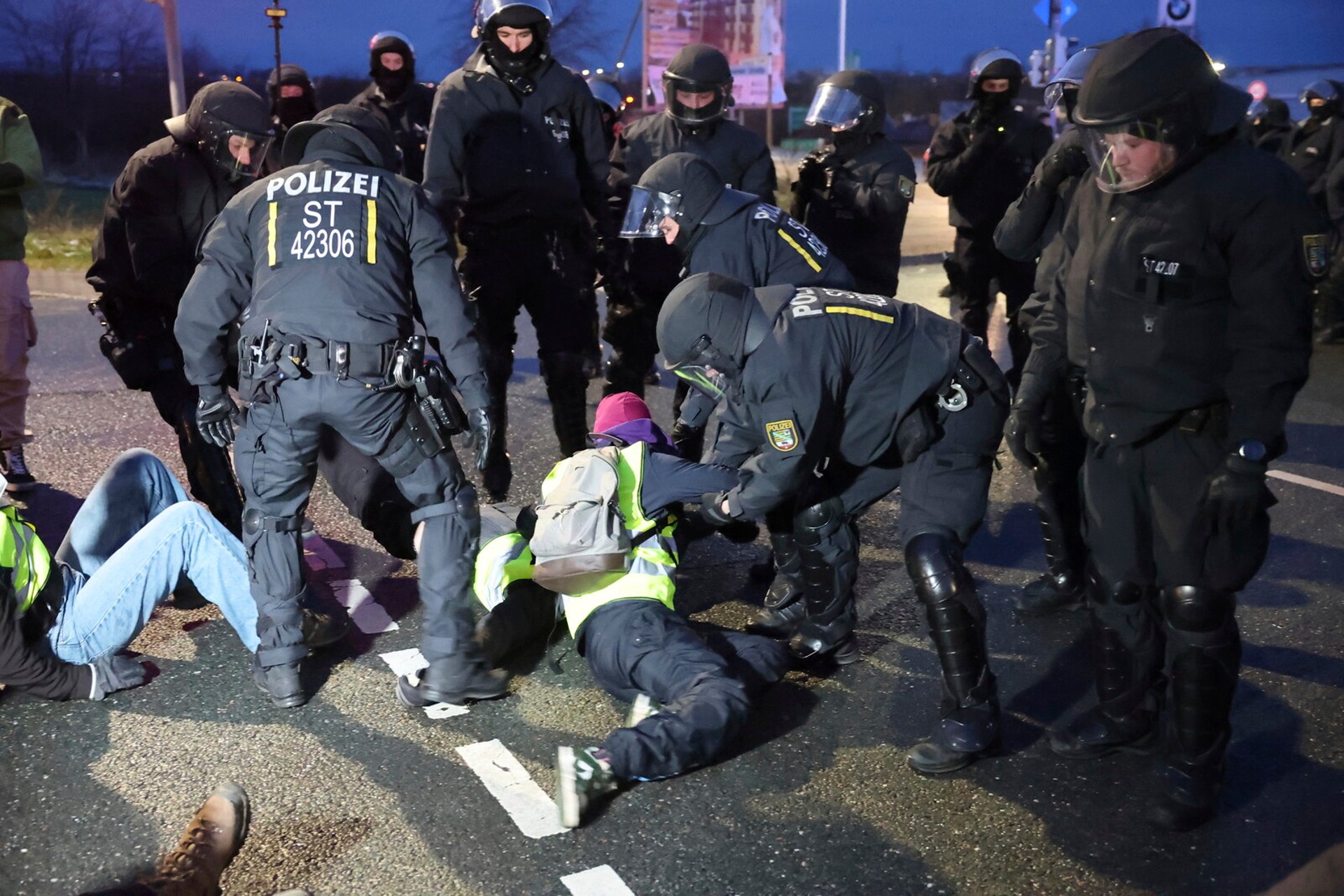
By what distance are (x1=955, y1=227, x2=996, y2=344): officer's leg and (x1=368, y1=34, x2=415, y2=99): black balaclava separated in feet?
13.6

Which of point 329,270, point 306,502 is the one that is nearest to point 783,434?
point 329,270

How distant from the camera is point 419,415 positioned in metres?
3.79

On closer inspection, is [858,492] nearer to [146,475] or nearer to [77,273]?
[146,475]

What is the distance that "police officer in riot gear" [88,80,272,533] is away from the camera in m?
4.61

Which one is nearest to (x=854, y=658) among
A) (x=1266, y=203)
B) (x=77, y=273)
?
(x=1266, y=203)

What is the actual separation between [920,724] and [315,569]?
268cm

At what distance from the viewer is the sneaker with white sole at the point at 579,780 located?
10.1 ft

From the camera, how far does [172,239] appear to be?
4.82 m

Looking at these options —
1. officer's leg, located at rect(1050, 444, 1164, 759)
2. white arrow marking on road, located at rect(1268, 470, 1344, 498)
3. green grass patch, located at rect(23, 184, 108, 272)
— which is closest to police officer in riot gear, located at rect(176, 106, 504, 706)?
officer's leg, located at rect(1050, 444, 1164, 759)

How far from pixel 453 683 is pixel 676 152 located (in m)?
3.03

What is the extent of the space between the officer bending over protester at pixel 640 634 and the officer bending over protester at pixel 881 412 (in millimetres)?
228

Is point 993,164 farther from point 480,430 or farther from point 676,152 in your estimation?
point 480,430

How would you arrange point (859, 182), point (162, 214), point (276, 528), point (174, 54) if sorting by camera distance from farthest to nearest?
point (174, 54) → point (859, 182) → point (162, 214) → point (276, 528)

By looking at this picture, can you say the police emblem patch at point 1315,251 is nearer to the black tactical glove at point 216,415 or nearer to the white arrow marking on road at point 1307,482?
the black tactical glove at point 216,415
